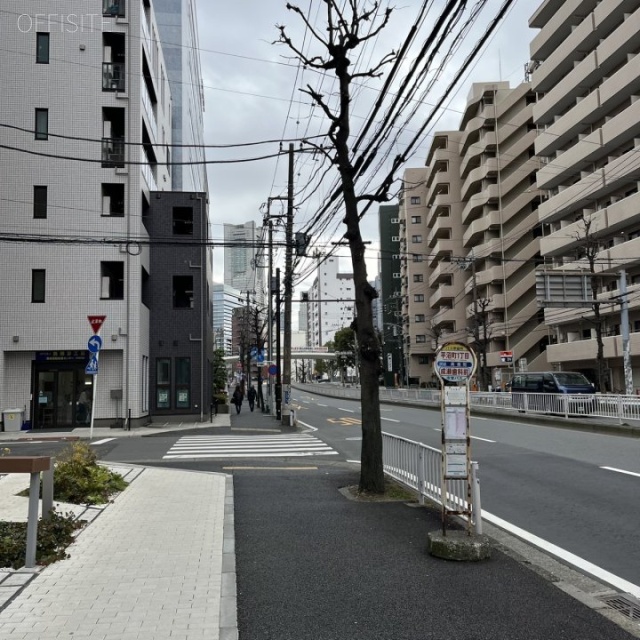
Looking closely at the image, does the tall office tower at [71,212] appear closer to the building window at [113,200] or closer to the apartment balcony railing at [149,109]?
the building window at [113,200]

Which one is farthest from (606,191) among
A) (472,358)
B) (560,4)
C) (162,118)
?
(472,358)

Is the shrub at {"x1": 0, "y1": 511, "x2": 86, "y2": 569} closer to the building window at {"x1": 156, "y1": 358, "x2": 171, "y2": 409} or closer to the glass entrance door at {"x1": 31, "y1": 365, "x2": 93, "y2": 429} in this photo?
the glass entrance door at {"x1": 31, "y1": 365, "x2": 93, "y2": 429}

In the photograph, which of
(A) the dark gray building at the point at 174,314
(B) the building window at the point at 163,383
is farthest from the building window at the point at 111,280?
(B) the building window at the point at 163,383

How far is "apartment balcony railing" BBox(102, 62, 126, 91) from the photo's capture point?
25.4m

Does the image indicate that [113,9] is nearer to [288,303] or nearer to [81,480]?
[288,303]

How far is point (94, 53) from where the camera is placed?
25.4 meters

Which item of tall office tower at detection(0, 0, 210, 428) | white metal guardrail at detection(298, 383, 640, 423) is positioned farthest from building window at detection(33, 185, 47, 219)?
white metal guardrail at detection(298, 383, 640, 423)

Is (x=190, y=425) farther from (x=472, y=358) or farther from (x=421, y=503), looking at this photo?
(x=472, y=358)

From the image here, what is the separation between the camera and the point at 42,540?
595 cm

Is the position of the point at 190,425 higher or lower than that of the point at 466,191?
lower

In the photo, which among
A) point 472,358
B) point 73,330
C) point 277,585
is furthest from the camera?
point 73,330

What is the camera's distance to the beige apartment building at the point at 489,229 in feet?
168

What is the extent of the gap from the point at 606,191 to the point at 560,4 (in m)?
15.5

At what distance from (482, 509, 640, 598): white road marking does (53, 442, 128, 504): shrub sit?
562cm
